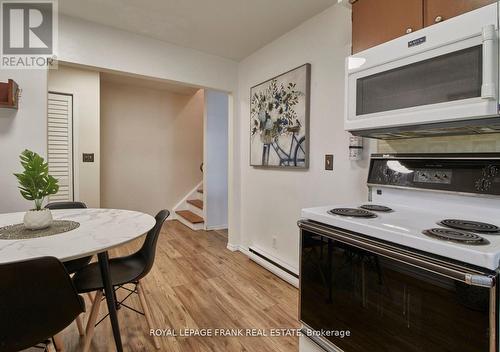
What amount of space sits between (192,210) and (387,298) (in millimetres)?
4139

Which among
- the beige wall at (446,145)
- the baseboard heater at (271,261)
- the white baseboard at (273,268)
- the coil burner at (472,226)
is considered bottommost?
the white baseboard at (273,268)

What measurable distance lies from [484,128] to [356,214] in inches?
25.8

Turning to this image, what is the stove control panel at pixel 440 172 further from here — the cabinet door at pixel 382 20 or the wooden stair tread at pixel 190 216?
the wooden stair tread at pixel 190 216

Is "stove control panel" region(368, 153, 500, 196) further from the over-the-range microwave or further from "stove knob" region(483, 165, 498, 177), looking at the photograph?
the over-the-range microwave

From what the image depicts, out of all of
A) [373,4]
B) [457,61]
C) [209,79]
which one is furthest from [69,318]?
[209,79]

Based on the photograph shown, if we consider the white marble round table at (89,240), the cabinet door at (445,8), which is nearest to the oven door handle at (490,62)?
the cabinet door at (445,8)

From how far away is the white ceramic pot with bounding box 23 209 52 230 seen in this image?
1369 mm

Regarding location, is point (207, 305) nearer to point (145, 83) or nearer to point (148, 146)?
point (148, 146)

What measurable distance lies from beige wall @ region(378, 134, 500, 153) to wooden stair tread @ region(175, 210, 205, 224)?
3.21 metres

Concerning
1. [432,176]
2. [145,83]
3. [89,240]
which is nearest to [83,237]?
[89,240]

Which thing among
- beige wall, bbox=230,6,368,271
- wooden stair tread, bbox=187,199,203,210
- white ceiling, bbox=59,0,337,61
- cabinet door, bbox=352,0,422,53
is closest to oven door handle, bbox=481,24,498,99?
cabinet door, bbox=352,0,422,53

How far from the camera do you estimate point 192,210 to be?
16.0ft

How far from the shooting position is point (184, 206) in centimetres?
509

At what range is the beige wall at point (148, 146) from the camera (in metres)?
4.37
